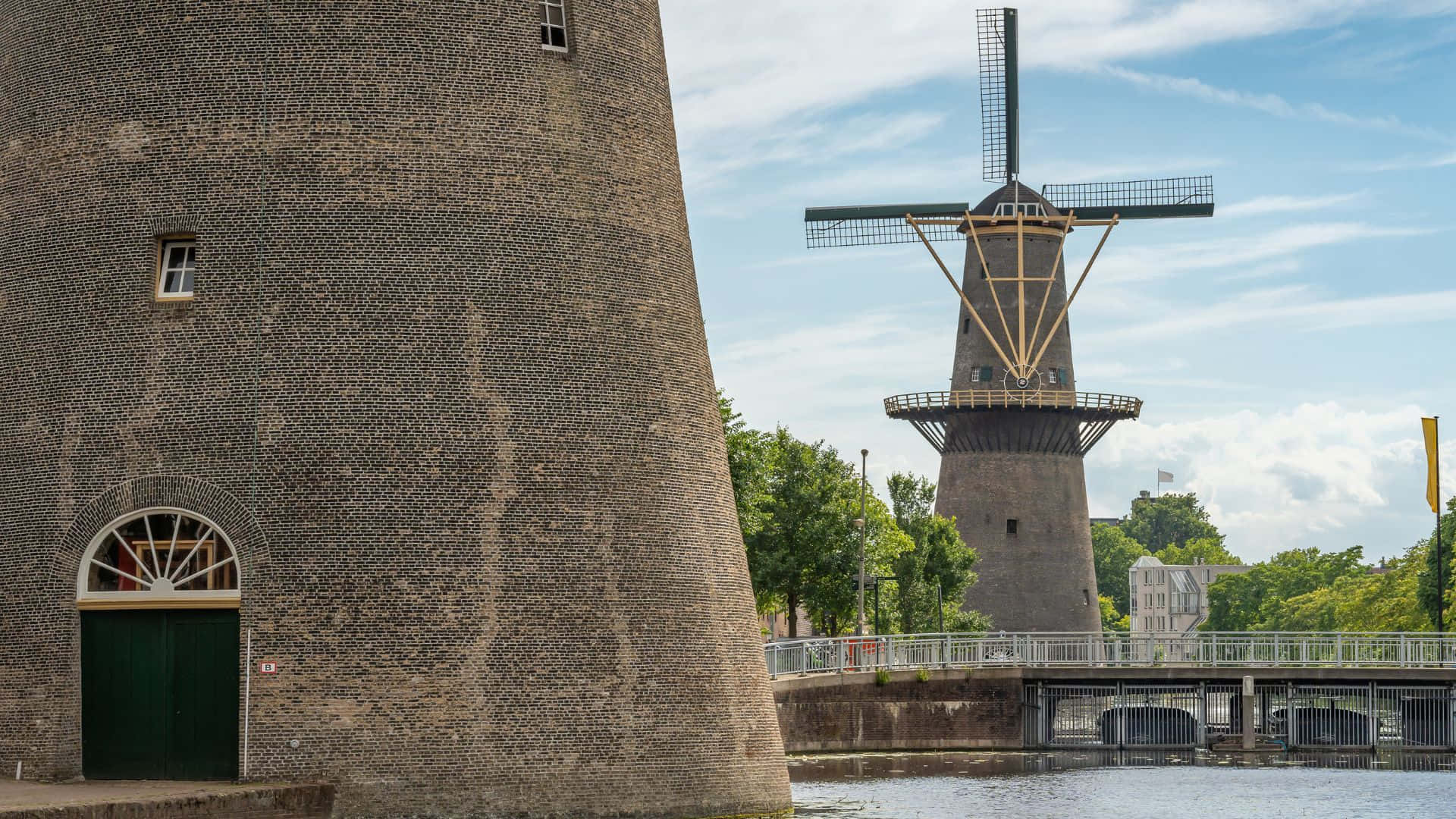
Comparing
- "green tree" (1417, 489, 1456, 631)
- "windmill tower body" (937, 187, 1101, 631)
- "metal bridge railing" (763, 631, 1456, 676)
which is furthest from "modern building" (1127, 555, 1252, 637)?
"metal bridge railing" (763, 631, 1456, 676)

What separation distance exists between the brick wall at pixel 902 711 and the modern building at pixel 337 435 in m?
21.0

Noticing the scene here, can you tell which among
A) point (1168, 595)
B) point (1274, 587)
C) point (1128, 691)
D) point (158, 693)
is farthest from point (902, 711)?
point (1168, 595)

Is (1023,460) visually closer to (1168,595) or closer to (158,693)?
(158,693)

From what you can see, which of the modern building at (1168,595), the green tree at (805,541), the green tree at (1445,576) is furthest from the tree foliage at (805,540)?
the modern building at (1168,595)

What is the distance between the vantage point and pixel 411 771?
24.0 metres

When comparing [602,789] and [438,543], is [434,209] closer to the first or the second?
[438,543]

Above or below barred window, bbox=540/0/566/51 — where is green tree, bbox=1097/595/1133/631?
below

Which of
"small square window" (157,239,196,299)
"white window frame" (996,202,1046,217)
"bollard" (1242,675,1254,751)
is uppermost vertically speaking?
"white window frame" (996,202,1046,217)

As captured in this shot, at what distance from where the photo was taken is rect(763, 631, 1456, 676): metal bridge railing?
49.9 m

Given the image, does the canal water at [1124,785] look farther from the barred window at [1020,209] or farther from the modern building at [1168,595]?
the modern building at [1168,595]

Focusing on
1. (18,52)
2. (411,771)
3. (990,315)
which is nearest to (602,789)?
(411,771)

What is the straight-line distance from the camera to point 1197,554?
18250 cm

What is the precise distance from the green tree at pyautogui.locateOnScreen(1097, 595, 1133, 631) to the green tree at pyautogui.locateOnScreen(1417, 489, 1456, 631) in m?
76.3

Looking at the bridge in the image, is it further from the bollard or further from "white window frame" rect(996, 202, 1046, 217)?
"white window frame" rect(996, 202, 1046, 217)
